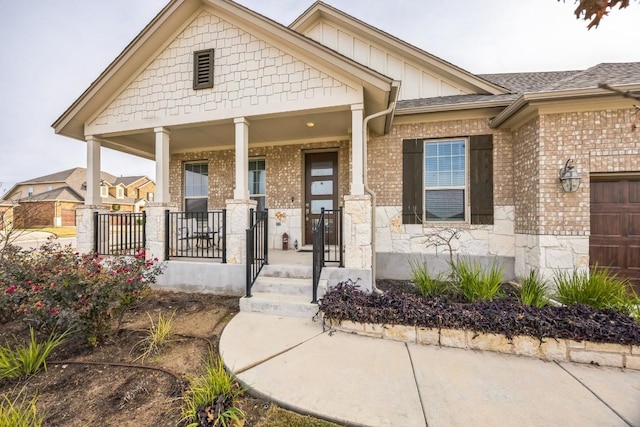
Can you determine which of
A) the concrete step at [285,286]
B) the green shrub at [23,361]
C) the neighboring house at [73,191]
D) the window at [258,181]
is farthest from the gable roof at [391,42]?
the neighboring house at [73,191]

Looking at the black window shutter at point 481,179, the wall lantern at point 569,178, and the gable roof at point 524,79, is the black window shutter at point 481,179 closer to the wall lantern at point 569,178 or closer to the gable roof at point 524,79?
the wall lantern at point 569,178

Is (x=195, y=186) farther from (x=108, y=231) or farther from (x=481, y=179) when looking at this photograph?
(x=481, y=179)

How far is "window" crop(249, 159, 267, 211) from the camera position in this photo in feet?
23.3

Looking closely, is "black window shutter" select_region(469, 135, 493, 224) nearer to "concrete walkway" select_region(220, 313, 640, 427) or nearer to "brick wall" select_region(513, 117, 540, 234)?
"brick wall" select_region(513, 117, 540, 234)

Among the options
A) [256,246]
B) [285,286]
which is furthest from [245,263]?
[285,286]

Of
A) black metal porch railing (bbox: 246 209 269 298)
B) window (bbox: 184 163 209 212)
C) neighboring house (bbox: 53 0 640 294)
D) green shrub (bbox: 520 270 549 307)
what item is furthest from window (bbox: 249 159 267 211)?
green shrub (bbox: 520 270 549 307)

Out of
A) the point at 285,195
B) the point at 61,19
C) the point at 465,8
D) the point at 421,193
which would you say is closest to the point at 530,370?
the point at 421,193

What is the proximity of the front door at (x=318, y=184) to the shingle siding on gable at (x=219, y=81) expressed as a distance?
2338mm

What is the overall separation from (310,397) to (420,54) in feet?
23.8

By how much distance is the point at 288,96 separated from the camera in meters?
4.65

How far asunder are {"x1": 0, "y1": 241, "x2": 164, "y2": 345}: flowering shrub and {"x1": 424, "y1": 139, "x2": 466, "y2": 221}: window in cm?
544

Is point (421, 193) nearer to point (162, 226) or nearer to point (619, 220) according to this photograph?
point (619, 220)

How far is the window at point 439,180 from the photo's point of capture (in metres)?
5.64

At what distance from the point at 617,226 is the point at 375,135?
4.57 meters
